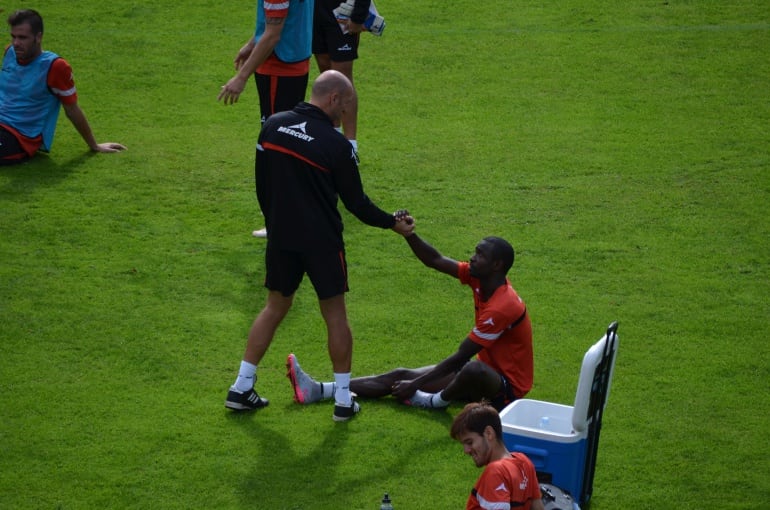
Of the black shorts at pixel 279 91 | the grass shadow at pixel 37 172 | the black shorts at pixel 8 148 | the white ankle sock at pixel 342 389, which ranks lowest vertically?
the white ankle sock at pixel 342 389

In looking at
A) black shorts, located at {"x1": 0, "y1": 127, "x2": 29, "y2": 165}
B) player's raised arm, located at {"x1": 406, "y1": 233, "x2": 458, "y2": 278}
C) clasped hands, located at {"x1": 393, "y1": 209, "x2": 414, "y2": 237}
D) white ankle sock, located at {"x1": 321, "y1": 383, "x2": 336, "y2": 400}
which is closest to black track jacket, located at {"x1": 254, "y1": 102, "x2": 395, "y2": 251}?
clasped hands, located at {"x1": 393, "y1": 209, "x2": 414, "y2": 237}

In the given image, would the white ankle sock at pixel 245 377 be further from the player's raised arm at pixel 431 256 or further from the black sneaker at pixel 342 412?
the player's raised arm at pixel 431 256

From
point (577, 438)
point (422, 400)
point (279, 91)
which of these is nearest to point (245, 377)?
point (422, 400)

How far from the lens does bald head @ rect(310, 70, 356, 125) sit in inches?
252

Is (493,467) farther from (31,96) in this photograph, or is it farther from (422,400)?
(31,96)

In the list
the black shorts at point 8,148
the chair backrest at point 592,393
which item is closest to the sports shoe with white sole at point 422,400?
the chair backrest at point 592,393

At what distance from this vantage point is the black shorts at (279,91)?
8.71 meters

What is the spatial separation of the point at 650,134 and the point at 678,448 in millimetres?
5262

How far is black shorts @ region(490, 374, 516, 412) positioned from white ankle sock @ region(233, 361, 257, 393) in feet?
4.80

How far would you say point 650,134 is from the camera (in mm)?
11047

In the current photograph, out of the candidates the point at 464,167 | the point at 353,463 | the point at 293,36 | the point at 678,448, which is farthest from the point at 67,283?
the point at 678,448

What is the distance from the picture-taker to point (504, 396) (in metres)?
6.61

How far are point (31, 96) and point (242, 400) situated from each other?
4881 millimetres

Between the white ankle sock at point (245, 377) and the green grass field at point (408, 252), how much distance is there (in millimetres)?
195
